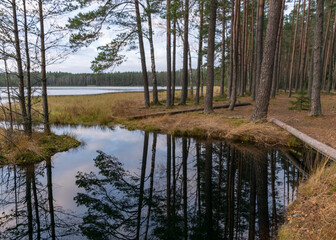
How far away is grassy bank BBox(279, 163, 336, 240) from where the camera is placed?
8.27 ft

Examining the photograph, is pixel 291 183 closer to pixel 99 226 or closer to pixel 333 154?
pixel 333 154

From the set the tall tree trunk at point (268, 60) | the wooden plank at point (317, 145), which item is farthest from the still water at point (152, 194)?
the tall tree trunk at point (268, 60)

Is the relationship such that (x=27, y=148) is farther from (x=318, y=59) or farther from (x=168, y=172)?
(x=318, y=59)

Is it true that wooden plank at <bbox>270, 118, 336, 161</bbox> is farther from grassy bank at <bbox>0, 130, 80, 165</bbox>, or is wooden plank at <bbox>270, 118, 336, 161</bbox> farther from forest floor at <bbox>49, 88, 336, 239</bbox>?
A: grassy bank at <bbox>0, 130, 80, 165</bbox>

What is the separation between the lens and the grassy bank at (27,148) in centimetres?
619

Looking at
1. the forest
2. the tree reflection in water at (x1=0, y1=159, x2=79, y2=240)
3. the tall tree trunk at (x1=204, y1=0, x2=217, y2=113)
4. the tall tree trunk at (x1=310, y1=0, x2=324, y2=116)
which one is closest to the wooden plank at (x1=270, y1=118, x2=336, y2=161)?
the forest

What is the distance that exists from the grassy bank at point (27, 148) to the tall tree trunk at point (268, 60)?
7665mm

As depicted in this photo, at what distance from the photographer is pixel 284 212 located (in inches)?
138

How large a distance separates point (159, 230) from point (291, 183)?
3.07 metres

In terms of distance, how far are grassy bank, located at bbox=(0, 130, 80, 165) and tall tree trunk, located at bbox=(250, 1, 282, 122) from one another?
766cm

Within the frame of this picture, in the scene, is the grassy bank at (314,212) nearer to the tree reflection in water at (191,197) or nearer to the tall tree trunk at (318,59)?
the tree reflection in water at (191,197)

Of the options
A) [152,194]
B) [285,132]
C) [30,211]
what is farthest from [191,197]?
[285,132]

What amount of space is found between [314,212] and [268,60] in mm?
7120

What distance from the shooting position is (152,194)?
443 cm
